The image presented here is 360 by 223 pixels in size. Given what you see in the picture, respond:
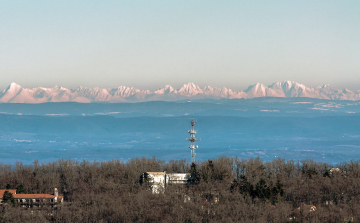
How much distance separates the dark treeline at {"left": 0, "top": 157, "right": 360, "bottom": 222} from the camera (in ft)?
156

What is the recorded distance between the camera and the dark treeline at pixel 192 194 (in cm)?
4747

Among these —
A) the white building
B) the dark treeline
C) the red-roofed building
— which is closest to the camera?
the dark treeline

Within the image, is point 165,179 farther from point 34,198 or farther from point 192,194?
point 34,198

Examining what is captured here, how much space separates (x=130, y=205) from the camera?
1982 inches

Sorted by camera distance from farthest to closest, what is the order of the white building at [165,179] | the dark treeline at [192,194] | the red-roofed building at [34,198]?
the white building at [165,179], the red-roofed building at [34,198], the dark treeline at [192,194]

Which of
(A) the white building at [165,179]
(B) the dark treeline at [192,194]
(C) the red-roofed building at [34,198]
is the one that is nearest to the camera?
(B) the dark treeline at [192,194]

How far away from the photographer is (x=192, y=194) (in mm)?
58188

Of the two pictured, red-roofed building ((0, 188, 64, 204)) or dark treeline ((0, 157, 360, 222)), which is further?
red-roofed building ((0, 188, 64, 204))

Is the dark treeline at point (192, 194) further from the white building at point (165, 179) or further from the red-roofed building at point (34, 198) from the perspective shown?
the red-roofed building at point (34, 198)

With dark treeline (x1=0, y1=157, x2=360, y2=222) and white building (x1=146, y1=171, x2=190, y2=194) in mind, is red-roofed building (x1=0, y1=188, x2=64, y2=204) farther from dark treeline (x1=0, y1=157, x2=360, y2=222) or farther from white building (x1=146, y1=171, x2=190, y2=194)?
white building (x1=146, y1=171, x2=190, y2=194)

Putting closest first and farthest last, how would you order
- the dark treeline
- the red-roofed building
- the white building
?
the dark treeline → the red-roofed building → the white building

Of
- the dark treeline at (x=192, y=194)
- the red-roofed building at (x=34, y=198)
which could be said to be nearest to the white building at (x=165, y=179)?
the dark treeline at (x=192, y=194)

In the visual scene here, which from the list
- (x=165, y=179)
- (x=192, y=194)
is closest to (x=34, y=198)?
(x=192, y=194)

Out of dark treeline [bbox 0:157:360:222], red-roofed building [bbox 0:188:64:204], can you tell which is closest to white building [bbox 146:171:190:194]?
dark treeline [bbox 0:157:360:222]
